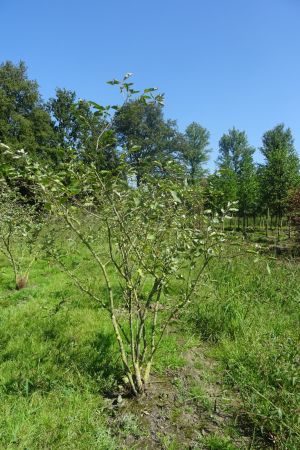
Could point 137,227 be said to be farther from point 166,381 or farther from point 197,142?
point 197,142

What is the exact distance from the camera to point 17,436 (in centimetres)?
248

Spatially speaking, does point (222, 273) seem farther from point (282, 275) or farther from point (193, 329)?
point (193, 329)

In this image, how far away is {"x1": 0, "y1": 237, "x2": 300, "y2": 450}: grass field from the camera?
2.54 metres

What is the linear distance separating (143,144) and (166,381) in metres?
38.0

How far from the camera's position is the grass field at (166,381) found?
254cm

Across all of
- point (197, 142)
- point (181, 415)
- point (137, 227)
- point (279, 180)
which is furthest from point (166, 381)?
point (197, 142)

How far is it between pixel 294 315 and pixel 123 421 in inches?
130

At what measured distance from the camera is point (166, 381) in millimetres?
3377

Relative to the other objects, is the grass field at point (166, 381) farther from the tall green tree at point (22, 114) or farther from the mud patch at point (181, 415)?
the tall green tree at point (22, 114)

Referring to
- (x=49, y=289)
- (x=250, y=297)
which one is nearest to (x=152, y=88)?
(x=250, y=297)

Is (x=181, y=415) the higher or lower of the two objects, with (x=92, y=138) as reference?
lower

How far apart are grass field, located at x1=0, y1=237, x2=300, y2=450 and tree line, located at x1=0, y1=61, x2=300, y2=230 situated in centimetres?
155

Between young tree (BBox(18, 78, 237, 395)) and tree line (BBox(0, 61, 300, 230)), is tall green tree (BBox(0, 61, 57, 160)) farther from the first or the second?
young tree (BBox(18, 78, 237, 395))

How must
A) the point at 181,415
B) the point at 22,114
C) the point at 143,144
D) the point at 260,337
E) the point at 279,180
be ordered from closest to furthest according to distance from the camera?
the point at 181,415 < the point at 260,337 < the point at 279,180 < the point at 22,114 < the point at 143,144
